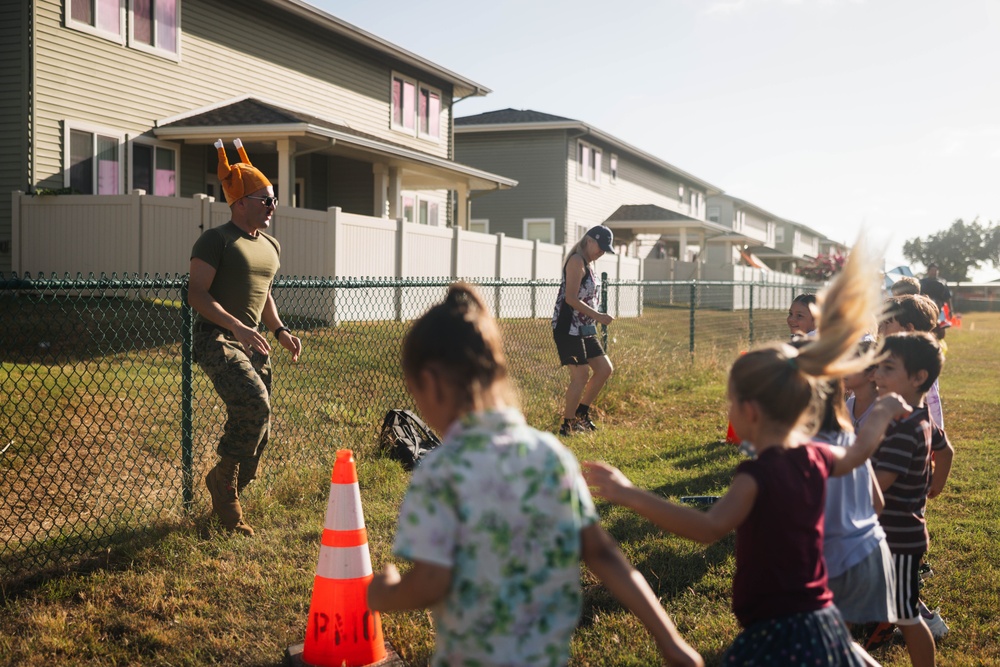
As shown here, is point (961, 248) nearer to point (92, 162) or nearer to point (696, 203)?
point (696, 203)

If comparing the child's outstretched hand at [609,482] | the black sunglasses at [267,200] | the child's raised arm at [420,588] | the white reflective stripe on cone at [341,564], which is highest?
the black sunglasses at [267,200]

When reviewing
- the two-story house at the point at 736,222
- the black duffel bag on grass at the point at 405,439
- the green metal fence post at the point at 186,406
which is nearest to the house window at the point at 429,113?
the black duffel bag on grass at the point at 405,439

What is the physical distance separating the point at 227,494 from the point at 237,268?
1.30 m

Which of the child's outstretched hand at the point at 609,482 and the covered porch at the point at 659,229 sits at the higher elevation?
the covered porch at the point at 659,229

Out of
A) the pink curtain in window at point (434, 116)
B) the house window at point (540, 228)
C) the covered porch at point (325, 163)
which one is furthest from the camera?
the house window at point (540, 228)

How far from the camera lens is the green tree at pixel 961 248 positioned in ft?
331

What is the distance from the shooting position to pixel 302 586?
4492mm

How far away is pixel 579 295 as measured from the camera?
8.19 meters

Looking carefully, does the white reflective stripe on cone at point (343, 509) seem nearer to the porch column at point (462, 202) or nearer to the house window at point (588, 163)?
the porch column at point (462, 202)

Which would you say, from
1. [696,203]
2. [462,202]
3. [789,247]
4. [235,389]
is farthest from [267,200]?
[789,247]

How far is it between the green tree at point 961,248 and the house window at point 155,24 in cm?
9886

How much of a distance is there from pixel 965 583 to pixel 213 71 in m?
17.4

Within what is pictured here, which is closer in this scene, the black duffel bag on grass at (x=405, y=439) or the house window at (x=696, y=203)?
the black duffel bag on grass at (x=405, y=439)

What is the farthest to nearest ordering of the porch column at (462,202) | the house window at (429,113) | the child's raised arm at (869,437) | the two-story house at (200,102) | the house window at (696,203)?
the house window at (696,203)
the house window at (429,113)
the porch column at (462,202)
the two-story house at (200,102)
the child's raised arm at (869,437)
